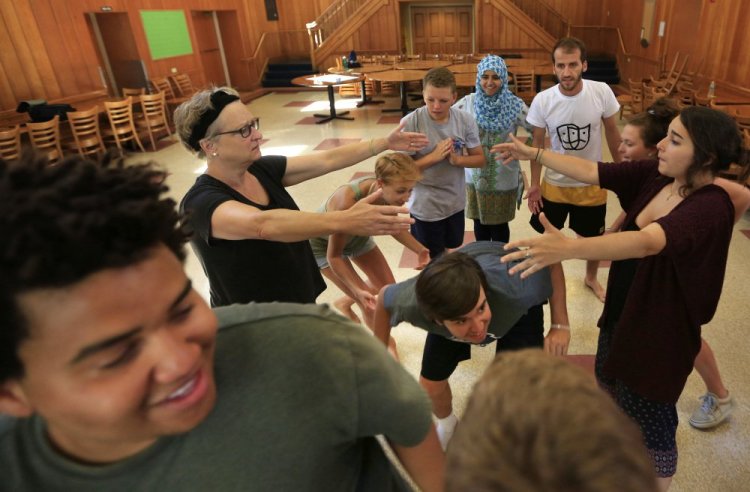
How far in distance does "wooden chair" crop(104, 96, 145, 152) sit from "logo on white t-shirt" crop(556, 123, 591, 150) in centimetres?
678

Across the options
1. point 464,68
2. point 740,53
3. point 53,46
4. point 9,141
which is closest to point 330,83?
point 464,68

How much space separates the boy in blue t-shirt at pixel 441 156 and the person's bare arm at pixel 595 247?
128 cm

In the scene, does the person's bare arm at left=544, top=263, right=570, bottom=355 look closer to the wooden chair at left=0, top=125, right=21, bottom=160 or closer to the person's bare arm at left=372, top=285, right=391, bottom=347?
the person's bare arm at left=372, top=285, right=391, bottom=347

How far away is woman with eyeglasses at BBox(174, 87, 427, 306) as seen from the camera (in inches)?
55.3

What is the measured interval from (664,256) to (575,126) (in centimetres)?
157

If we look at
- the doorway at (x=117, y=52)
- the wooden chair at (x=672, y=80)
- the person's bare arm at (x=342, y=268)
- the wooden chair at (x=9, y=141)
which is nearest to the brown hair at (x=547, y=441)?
the person's bare arm at (x=342, y=268)

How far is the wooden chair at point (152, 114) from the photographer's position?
7.71 meters

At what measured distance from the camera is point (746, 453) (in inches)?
76.1

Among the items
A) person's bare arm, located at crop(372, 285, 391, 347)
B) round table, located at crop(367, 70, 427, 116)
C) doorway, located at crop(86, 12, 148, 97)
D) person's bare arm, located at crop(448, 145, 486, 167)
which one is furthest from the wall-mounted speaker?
person's bare arm, located at crop(372, 285, 391, 347)

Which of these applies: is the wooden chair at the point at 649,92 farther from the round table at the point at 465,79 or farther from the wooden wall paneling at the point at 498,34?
the wooden wall paneling at the point at 498,34

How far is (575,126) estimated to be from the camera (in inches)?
107

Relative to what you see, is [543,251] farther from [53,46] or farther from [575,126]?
[53,46]

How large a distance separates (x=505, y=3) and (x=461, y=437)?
45.3 feet

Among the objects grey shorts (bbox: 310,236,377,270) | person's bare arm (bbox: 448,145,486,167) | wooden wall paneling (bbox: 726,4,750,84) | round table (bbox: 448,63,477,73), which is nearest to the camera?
grey shorts (bbox: 310,236,377,270)
